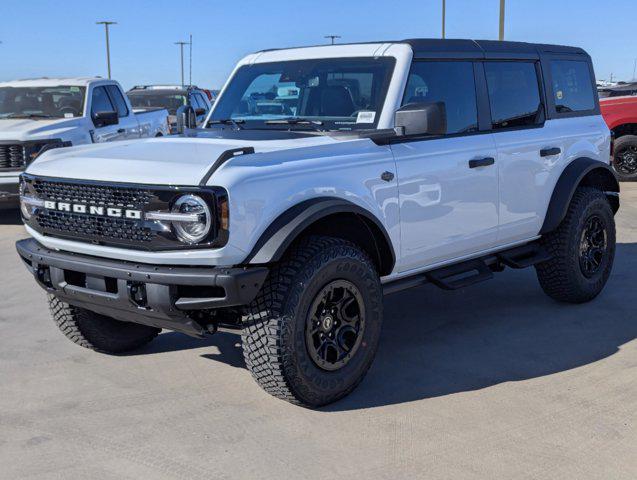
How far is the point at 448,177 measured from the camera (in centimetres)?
468

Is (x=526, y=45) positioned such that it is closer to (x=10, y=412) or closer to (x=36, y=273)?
(x=36, y=273)

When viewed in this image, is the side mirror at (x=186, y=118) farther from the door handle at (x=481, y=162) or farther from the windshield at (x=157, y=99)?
the windshield at (x=157, y=99)

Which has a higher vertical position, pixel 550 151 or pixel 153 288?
pixel 550 151

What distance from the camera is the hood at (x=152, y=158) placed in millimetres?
3639

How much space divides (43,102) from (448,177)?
25.9ft

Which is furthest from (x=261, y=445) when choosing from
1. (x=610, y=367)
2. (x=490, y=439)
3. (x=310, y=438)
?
(x=610, y=367)

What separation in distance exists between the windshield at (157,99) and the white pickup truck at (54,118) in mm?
5179

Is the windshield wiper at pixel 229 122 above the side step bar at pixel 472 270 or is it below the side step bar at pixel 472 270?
above

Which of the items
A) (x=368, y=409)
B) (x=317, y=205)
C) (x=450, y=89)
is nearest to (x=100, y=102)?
(x=450, y=89)

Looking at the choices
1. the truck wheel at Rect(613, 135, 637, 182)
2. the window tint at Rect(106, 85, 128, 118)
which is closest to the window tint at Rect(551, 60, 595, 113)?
the window tint at Rect(106, 85, 128, 118)

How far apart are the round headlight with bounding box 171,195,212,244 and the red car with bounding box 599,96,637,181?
439 inches

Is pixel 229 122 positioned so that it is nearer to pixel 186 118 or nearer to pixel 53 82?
pixel 186 118

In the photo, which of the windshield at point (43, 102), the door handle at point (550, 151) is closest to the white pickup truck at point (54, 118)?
the windshield at point (43, 102)

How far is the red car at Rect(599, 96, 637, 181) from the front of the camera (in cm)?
1338
